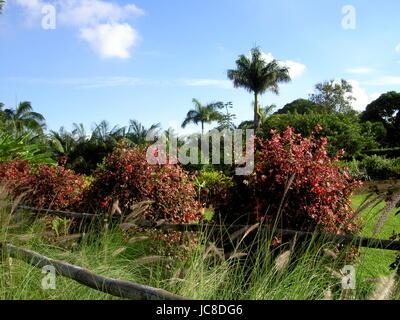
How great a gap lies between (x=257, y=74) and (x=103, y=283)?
1667 inches

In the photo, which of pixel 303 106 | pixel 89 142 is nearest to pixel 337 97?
pixel 303 106

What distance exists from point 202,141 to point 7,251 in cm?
1867

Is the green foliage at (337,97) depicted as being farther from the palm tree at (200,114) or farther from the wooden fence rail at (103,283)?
the wooden fence rail at (103,283)

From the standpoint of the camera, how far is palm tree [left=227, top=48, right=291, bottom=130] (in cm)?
4372

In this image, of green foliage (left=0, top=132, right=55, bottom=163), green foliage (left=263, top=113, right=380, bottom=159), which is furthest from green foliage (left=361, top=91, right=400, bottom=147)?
green foliage (left=0, top=132, right=55, bottom=163)

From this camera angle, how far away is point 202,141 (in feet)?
72.6

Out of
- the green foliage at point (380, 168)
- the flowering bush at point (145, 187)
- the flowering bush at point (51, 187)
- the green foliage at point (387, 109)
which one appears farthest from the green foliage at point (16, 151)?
the green foliage at point (387, 109)

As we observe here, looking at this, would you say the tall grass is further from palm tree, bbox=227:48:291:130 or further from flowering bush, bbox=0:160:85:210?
palm tree, bbox=227:48:291:130

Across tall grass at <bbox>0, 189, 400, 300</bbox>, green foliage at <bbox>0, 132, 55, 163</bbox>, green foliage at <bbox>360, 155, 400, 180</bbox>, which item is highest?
green foliage at <bbox>0, 132, 55, 163</bbox>

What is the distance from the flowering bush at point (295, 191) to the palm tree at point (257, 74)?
125ft

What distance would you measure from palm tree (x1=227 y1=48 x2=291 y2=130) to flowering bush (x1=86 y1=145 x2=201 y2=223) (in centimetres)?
3708

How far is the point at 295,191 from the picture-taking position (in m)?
4.84

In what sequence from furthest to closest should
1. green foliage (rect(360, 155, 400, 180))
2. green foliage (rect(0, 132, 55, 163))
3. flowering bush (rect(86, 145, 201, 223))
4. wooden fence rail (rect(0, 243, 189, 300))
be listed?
1. green foliage (rect(360, 155, 400, 180))
2. green foliage (rect(0, 132, 55, 163))
3. flowering bush (rect(86, 145, 201, 223))
4. wooden fence rail (rect(0, 243, 189, 300))

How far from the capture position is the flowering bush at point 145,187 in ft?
20.1
